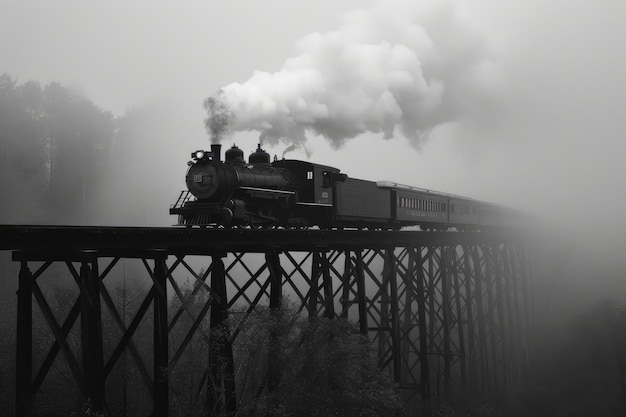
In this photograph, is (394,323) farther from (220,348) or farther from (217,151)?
(220,348)

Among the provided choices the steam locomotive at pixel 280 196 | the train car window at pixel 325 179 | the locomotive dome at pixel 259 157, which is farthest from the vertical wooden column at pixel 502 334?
the locomotive dome at pixel 259 157

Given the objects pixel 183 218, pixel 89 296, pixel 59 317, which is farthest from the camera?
pixel 59 317

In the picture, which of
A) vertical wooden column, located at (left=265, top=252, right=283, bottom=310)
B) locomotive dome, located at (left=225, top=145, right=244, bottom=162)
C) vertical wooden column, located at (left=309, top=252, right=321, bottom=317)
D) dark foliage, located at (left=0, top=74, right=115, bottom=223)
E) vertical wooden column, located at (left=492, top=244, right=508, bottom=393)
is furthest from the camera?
dark foliage, located at (left=0, top=74, right=115, bottom=223)

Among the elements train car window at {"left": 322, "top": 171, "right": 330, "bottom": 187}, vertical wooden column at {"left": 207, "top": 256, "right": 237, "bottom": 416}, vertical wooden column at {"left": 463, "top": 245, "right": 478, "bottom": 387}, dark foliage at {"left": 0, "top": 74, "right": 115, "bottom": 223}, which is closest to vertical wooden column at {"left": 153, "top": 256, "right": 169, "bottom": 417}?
vertical wooden column at {"left": 207, "top": 256, "right": 237, "bottom": 416}

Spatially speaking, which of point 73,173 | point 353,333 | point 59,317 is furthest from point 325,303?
point 73,173

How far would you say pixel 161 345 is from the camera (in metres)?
9.88

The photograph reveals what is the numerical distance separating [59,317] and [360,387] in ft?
70.6

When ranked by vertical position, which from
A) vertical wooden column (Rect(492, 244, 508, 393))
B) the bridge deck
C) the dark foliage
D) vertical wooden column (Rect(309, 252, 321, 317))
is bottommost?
vertical wooden column (Rect(492, 244, 508, 393))

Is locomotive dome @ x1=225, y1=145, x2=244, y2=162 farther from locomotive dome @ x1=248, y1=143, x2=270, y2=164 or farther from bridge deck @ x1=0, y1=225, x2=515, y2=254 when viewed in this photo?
bridge deck @ x1=0, y1=225, x2=515, y2=254

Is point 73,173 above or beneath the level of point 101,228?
above

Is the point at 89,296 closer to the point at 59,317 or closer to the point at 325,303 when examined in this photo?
the point at 325,303

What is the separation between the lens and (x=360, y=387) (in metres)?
13.4

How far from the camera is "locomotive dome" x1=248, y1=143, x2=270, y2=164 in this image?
59.2 ft

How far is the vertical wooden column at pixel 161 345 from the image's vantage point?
963cm
